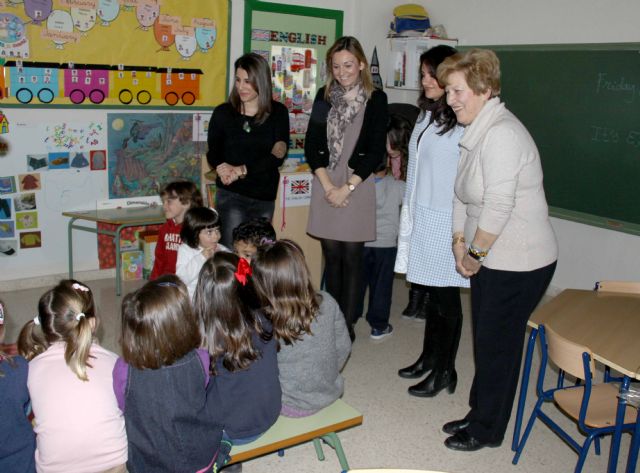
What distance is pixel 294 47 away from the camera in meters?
5.37

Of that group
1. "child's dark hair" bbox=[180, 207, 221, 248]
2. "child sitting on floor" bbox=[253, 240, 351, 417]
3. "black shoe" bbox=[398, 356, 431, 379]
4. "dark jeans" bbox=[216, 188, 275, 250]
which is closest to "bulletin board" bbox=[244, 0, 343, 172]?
"dark jeans" bbox=[216, 188, 275, 250]

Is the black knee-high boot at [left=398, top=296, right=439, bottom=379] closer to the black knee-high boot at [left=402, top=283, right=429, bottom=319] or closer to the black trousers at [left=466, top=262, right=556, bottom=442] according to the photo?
the black trousers at [left=466, top=262, right=556, bottom=442]

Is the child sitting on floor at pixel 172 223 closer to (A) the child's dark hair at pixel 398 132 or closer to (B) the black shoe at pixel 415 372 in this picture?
(A) the child's dark hair at pixel 398 132

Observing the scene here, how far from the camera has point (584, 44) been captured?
446 cm

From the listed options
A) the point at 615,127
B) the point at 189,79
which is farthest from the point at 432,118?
the point at 189,79

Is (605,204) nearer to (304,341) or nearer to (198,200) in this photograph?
(198,200)

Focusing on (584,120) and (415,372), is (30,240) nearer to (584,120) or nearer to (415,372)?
(415,372)

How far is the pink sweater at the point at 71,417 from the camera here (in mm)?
1788

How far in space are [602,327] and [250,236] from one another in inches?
60.5

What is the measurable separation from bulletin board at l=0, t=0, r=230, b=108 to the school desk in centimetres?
73

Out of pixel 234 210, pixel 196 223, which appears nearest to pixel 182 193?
pixel 234 210

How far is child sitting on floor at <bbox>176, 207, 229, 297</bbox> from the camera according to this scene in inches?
121

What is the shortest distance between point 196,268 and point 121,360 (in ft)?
4.02

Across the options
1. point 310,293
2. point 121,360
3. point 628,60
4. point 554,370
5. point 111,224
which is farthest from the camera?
point 111,224
